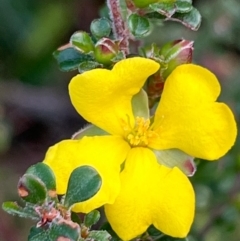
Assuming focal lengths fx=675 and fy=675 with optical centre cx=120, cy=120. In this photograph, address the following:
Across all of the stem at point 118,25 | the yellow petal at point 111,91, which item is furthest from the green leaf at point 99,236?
the stem at point 118,25

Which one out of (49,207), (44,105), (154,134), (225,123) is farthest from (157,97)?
(44,105)

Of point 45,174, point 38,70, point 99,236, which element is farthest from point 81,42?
point 38,70

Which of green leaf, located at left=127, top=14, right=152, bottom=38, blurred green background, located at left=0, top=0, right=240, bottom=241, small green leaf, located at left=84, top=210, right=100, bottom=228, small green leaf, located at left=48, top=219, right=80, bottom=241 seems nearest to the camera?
small green leaf, located at left=48, top=219, right=80, bottom=241

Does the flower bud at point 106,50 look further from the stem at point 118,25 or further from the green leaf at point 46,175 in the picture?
the green leaf at point 46,175

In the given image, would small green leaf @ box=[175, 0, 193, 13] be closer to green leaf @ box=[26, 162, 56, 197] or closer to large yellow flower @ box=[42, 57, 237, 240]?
large yellow flower @ box=[42, 57, 237, 240]

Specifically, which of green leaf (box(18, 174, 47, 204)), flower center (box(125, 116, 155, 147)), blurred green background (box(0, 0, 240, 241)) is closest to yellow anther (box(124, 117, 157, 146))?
flower center (box(125, 116, 155, 147))

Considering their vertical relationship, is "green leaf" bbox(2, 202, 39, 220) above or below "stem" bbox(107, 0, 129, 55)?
below
